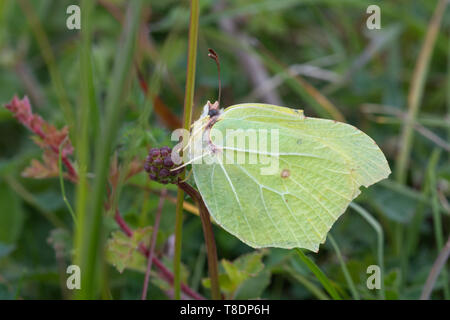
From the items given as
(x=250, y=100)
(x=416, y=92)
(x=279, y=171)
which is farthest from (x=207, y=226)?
(x=416, y=92)

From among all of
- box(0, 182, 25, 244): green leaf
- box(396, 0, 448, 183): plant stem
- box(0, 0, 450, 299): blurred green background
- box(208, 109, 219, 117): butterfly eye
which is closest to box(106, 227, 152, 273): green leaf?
box(0, 0, 450, 299): blurred green background

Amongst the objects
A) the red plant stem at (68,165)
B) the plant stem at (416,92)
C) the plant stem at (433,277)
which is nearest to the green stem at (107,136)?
the red plant stem at (68,165)

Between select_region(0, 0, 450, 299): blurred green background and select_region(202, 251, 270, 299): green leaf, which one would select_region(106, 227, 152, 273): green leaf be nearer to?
select_region(0, 0, 450, 299): blurred green background

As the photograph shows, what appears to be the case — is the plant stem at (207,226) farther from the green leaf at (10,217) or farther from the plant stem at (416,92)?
the plant stem at (416,92)

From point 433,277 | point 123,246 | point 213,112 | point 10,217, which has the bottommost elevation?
point 433,277

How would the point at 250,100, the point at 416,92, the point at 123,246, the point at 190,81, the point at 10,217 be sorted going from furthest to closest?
the point at 250,100 → the point at 416,92 → the point at 10,217 → the point at 123,246 → the point at 190,81

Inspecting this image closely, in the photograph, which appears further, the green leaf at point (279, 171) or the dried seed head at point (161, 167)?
the green leaf at point (279, 171)

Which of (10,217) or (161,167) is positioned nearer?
(161,167)

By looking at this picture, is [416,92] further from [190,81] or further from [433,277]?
[190,81]
